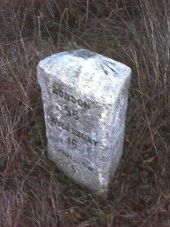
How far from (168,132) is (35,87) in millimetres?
840

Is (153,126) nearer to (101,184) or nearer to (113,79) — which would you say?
(101,184)

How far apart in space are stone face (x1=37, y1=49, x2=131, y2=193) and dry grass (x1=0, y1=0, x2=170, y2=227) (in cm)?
15

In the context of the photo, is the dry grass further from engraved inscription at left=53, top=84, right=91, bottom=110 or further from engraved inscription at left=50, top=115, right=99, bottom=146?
engraved inscription at left=53, top=84, right=91, bottom=110

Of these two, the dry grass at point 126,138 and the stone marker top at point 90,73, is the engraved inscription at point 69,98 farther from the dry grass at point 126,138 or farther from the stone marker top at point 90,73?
the dry grass at point 126,138

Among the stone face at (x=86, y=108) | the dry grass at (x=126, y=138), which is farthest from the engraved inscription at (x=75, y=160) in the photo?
the dry grass at (x=126, y=138)

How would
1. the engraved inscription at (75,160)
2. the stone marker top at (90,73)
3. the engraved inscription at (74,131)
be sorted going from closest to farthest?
the stone marker top at (90,73) → the engraved inscription at (74,131) → the engraved inscription at (75,160)

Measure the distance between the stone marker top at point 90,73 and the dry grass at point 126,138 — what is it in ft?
1.97

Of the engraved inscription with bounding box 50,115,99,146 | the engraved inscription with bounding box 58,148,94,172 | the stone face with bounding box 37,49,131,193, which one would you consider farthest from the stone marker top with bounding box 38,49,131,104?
the engraved inscription with bounding box 58,148,94,172

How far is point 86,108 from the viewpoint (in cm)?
181

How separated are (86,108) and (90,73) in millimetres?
160

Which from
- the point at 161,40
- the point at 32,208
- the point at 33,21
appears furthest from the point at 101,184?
the point at 33,21

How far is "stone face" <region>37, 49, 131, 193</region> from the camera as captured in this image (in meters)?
1.74

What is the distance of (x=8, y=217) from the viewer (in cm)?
210

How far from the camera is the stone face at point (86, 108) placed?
Result: 5.72ft
